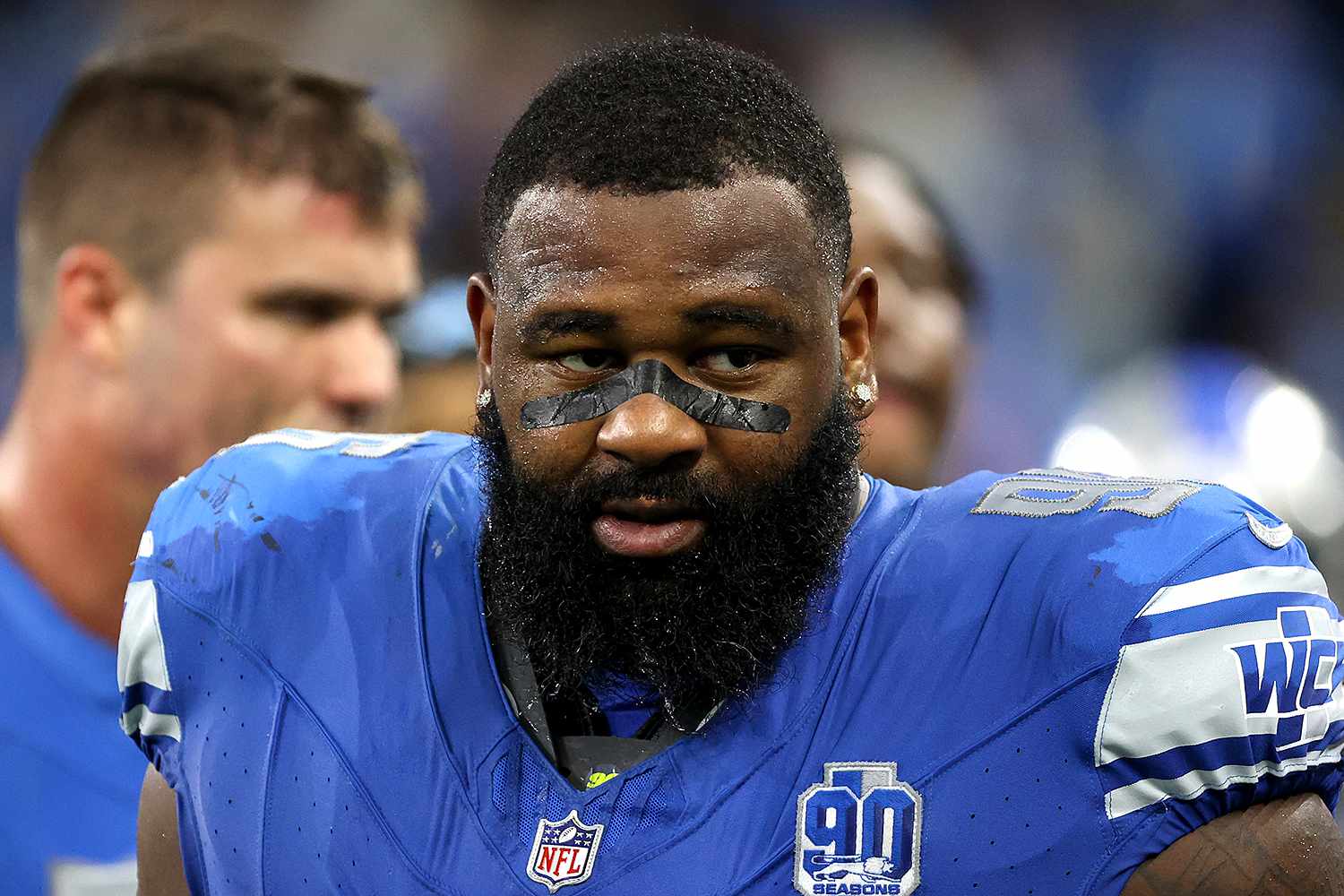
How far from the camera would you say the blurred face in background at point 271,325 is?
2803 mm

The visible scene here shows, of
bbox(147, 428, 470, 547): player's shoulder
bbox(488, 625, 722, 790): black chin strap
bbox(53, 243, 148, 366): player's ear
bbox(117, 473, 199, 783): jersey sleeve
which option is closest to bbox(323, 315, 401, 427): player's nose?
bbox(53, 243, 148, 366): player's ear

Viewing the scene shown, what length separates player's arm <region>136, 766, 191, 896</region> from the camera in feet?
5.18

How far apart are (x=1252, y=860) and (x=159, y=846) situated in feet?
3.63

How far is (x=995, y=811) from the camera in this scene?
1.29 metres

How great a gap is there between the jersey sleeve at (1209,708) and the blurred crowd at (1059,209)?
1.86m

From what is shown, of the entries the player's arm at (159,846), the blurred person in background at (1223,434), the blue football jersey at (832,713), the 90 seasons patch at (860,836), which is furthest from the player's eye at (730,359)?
the blurred person in background at (1223,434)

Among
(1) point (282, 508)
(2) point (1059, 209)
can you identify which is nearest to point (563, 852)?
(1) point (282, 508)

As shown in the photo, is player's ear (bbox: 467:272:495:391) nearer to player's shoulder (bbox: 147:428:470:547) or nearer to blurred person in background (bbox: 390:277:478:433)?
player's shoulder (bbox: 147:428:470:547)

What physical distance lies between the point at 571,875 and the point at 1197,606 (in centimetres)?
60

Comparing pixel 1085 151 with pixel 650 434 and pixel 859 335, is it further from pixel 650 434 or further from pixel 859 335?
pixel 650 434

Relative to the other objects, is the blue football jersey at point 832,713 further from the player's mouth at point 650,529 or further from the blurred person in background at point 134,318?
the blurred person in background at point 134,318

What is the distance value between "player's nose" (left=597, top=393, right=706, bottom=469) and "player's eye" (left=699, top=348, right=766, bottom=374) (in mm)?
63

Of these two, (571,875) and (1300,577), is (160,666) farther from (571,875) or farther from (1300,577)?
(1300,577)

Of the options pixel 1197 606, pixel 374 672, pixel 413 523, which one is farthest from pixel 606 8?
pixel 1197 606
